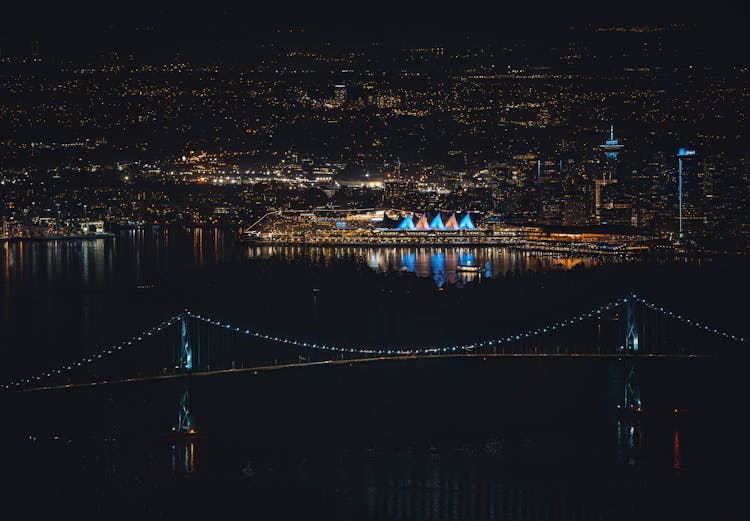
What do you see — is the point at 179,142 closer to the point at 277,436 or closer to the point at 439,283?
the point at 439,283

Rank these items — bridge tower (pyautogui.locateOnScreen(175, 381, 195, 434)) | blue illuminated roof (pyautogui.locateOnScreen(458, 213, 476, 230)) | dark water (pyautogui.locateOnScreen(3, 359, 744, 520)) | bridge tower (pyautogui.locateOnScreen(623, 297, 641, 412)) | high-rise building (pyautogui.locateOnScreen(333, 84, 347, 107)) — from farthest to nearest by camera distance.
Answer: high-rise building (pyautogui.locateOnScreen(333, 84, 347, 107)), blue illuminated roof (pyautogui.locateOnScreen(458, 213, 476, 230)), bridge tower (pyautogui.locateOnScreen(623, 297, 641, 412)), bridge tower (pyautogui.locateOnScreen(175, 381, 195, 434)), dark water (pyautogui.locateOnScreen(3, 359, 744, 520))

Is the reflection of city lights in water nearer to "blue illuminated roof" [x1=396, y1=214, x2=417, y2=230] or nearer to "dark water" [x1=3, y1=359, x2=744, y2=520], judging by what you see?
"blue illuminated roof" [x1=396, y1=214, x2=417, y2=230]

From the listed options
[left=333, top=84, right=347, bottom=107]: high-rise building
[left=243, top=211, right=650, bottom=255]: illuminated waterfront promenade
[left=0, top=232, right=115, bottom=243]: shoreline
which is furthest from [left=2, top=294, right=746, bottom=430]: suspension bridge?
[left=333, top=84, right=347, bottom=107]: high-rise building

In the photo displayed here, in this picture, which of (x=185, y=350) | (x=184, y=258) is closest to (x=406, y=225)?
(x=184, y=258)

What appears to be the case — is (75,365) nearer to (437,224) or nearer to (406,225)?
(437,224)

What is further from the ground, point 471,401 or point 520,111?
point 520,111

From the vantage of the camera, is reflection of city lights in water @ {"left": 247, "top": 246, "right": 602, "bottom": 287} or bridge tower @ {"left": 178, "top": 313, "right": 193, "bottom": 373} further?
reflection of city lights in water @ {"left": 247, "top": 246, "right": 602, "bottom": 287}

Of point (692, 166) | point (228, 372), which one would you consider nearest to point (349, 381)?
point (228, 372)
